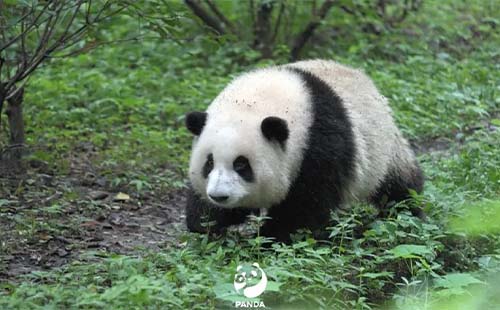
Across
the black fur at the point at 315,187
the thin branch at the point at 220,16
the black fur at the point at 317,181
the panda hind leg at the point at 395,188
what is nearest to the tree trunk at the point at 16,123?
the black fur at the point at 315,187

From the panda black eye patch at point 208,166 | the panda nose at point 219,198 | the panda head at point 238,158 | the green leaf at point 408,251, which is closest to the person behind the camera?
the green leaf at point 408,251

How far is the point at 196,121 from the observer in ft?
21.1

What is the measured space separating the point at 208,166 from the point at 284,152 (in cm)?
55

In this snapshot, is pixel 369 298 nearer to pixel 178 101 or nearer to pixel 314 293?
pixel 314 293

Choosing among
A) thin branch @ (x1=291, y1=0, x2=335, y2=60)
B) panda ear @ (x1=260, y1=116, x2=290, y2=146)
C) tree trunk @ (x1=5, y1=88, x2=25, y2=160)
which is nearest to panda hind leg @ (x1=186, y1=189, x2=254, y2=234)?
panda ear @ (x1=260, y1=116, x2=290, y2=146)

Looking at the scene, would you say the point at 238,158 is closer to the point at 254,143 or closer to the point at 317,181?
the point at 254,143

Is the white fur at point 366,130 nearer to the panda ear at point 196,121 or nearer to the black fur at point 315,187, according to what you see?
the black fur at point 315,187

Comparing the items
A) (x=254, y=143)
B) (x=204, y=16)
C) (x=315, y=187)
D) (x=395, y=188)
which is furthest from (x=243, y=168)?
(x=204, y=16)

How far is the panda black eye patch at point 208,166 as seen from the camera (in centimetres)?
626

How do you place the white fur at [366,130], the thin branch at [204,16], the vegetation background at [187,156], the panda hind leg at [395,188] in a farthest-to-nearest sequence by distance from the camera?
the thin branch at [204,16] → the panda hind leg at [395,188] → the white fur at [366,130] → the vegetation background at [187,156]

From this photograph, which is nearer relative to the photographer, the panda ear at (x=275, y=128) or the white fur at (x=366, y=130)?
the panda ear at (x=275, y=128)

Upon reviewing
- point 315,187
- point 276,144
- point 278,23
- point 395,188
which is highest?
point 278,23

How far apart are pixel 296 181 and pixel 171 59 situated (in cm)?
667

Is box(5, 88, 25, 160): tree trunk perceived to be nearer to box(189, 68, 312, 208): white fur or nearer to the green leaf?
box(189, 68, 312, 208): white fur
